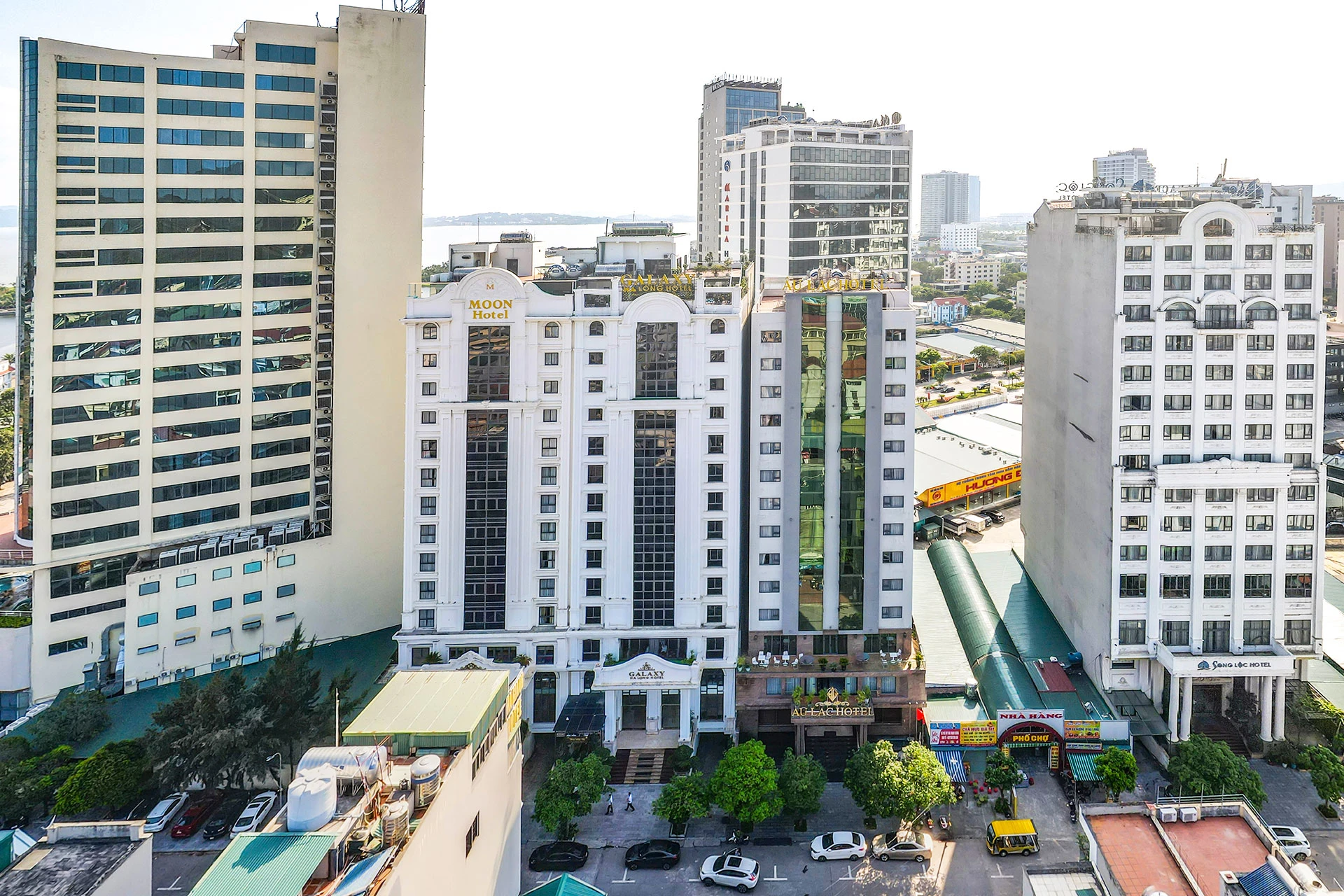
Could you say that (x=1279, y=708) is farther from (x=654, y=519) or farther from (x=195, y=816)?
(x=195, y=816)

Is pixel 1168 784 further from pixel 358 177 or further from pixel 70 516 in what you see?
pixel 70 516

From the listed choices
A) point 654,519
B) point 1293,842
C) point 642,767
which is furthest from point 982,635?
point 642,767

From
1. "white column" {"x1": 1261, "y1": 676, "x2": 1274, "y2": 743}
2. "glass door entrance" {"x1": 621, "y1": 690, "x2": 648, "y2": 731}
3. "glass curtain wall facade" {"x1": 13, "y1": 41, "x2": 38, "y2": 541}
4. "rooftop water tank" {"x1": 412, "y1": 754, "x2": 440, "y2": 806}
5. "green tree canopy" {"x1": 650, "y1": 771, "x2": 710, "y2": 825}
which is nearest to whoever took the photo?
"rooftop water tank" {"x1": 412, "y1": 754, "x2": 440, "y2": 806}

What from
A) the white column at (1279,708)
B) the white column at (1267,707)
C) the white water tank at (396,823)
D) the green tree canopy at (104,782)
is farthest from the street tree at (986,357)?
the white water tank at (396,823)

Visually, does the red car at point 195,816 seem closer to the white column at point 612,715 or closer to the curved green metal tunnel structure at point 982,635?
the white column at point 612,715

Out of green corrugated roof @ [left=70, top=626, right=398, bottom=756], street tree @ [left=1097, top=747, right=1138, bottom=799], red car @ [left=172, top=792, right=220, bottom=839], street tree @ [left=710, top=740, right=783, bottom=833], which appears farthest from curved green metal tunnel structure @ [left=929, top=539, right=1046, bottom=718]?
red car @ [left=172, top=792, right=220, bottom=839]

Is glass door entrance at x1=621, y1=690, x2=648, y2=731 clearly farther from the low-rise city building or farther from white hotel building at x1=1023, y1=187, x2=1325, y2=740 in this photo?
the low-rise city building
